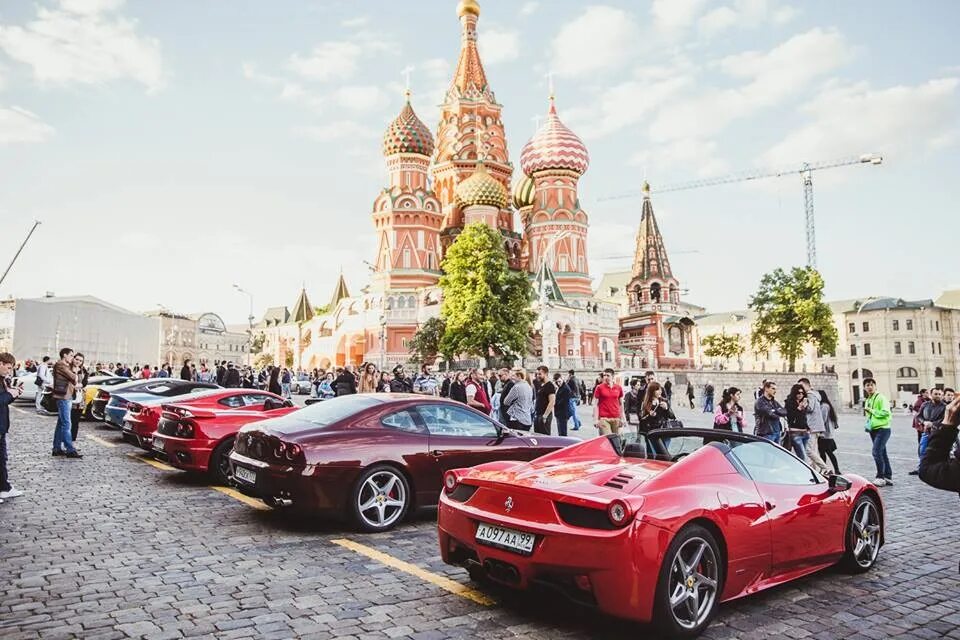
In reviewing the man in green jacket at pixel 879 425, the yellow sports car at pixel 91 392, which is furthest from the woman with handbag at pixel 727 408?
the yellow sports car at pixel 91 392

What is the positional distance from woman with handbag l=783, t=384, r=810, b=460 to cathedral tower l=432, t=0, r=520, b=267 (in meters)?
54.8

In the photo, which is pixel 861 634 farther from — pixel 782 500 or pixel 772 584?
pixel 782 500

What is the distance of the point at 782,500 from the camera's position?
534cm

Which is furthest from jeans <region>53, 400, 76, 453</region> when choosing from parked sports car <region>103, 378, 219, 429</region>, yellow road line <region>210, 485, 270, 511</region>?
yellow road line <region>210, 485, 270, 511</region>

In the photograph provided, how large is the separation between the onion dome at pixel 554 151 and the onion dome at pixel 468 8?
51.2 ft

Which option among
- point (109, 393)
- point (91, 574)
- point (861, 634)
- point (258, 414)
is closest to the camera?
point (861, 634)

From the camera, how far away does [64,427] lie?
39.8ft

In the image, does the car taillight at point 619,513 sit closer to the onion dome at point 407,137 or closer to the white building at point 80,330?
the white building at point 80,330

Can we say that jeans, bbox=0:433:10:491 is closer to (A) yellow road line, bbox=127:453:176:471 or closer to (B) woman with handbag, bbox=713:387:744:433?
(A) yellow road line, bbox=127:453:176:471

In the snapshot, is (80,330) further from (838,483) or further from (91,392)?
(838,483)

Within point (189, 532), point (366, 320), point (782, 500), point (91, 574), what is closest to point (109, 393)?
point (189, 532)

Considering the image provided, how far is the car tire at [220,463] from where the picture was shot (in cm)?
988

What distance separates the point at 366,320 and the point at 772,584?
56085 mm

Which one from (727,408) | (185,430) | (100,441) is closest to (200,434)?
(185,430)
